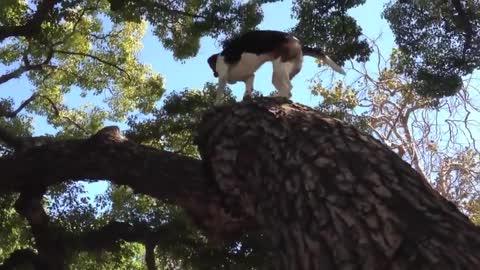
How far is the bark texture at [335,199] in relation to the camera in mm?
2057

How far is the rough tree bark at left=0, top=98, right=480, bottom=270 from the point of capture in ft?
6.90

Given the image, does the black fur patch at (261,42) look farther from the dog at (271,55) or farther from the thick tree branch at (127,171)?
the thick tree branch at (127,171)

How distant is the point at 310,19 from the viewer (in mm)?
6734

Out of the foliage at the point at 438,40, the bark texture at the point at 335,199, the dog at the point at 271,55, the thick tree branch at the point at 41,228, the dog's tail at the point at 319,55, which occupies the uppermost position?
the foliage at the point at 438,40

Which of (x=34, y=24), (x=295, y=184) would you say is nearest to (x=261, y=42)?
(x=34, y=24)

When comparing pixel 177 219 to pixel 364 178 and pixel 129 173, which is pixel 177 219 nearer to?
pixel 129 173

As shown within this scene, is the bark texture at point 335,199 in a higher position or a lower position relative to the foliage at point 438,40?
lower

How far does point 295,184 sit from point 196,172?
187cm

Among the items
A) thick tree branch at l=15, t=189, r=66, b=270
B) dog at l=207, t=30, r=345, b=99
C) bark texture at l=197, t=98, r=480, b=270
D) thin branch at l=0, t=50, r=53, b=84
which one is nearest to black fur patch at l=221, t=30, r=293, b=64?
dog at l=207, t=30, r=345, b=99

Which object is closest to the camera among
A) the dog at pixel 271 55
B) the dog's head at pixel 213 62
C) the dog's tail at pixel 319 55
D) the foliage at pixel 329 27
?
the dog at pixel 271 55

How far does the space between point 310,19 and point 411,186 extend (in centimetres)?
456

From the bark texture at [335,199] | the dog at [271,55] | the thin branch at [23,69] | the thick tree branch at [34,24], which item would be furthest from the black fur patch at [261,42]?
the thin branch at [23,69]

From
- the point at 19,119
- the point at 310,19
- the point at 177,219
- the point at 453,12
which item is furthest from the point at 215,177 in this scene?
the point at 19,119

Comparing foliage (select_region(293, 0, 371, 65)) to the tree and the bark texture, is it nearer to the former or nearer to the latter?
the tree
